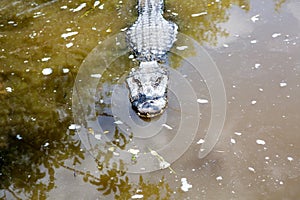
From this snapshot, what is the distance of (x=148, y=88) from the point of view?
5688 millimetres

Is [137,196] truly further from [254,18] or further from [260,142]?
[254,18]

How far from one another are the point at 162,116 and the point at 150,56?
1.43 metres

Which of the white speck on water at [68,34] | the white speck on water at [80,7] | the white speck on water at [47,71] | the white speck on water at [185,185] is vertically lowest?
the white speck on water at [47,71]

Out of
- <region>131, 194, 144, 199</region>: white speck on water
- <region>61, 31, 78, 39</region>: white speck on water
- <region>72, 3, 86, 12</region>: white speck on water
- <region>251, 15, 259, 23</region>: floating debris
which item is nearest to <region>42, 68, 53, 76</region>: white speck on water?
<region>61, 31, 78, 39</region>: white speck on water

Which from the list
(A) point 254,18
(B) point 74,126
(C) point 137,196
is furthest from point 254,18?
(C) point 137,196

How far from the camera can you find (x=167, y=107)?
5648mm

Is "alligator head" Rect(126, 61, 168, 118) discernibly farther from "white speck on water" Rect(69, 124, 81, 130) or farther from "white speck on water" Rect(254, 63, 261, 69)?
"white speck on water" Rect(254, 63, 261, 69)

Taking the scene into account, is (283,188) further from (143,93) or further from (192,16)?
(192,16)

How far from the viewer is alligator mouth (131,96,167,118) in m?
5.45

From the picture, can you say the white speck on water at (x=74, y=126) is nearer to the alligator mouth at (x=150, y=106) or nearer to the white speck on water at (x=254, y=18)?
the alligator mouth at (x=150, y=106)

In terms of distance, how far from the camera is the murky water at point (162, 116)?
4691mm

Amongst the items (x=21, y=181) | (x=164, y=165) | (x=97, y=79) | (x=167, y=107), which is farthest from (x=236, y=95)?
(x=21, y=181)

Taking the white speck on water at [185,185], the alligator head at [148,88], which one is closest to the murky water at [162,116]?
the white speck on water at [185,185]

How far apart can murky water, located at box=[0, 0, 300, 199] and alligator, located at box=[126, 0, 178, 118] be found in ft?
0.56
